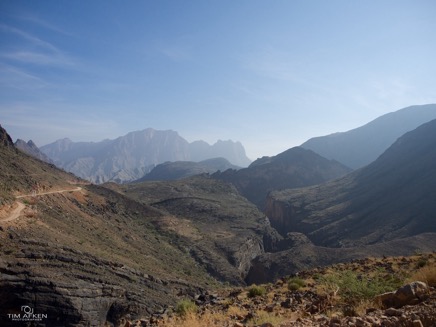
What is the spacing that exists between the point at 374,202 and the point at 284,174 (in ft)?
202

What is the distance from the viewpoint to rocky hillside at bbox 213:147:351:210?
13100 cm

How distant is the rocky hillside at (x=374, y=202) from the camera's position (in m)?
62.5

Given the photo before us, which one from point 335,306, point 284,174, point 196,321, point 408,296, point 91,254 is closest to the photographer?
point 408,296

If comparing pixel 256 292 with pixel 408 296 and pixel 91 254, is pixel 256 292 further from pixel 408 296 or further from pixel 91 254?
pixel 91 254

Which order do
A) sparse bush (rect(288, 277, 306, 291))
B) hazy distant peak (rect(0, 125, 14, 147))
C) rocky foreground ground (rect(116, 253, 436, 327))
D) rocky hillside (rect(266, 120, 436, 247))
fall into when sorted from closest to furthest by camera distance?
rocky foreground ground (rect(116, 253, 436, 327)), sparse bush (rect(288, 277, 306, 291)), hazy distant peak (rect(0, 125, 14, 147)), rocky hillside (rect(266, 120, 436, 247))

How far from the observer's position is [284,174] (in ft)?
447

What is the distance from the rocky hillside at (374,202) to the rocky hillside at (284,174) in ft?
88.4

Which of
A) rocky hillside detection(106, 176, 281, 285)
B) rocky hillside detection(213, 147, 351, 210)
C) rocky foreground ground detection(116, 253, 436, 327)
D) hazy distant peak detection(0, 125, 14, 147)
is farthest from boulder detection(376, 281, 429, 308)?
rocky hillside detection(213, 147, 351, 210)

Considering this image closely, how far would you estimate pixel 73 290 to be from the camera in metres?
20.7

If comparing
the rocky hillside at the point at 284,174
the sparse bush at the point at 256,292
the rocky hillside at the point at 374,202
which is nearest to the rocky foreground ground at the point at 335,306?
the sparse bush at the point at 256,292

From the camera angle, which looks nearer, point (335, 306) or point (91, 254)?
point (335, 306)

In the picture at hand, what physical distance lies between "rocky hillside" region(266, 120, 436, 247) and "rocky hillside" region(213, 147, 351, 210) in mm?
26932

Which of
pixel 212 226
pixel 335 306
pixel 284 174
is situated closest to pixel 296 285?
pixel 335 306

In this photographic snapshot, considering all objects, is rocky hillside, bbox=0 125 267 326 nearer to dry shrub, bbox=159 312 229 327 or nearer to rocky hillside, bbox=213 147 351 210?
dry shrub, bbox=159 312 229 327
